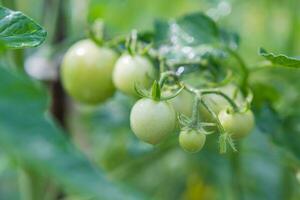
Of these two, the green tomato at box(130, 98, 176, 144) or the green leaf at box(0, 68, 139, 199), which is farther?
the green tomato at box(130, 98, 176, 144)

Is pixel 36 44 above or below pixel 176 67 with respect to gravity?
above

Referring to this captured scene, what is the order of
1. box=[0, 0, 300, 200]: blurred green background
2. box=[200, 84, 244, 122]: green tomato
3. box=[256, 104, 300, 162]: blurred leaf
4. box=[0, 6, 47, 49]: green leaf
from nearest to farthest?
box=[0, 6, 47, 49]: green leaf < box=[200, 84, 244, 122]: green tomato < box=[256, 104, 300, 162]: blurred leaf < box=[0, 0, 300, 200]: blurred green background

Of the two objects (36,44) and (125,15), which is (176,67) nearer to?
(36,44)

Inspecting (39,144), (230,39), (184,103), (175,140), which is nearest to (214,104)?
(184,103)

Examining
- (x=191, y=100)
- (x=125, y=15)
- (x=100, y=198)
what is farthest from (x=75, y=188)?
(x=125, y=15)

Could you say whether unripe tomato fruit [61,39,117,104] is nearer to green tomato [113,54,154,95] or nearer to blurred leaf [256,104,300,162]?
green tomato [113,54,154,95]

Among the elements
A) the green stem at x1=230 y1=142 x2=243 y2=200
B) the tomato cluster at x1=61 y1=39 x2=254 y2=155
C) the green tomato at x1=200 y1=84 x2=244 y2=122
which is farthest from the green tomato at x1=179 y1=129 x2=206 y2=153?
the green stem at x1=230 y1=142 x2=243 y2=200

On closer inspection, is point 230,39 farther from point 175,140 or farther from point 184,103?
point 175,140
